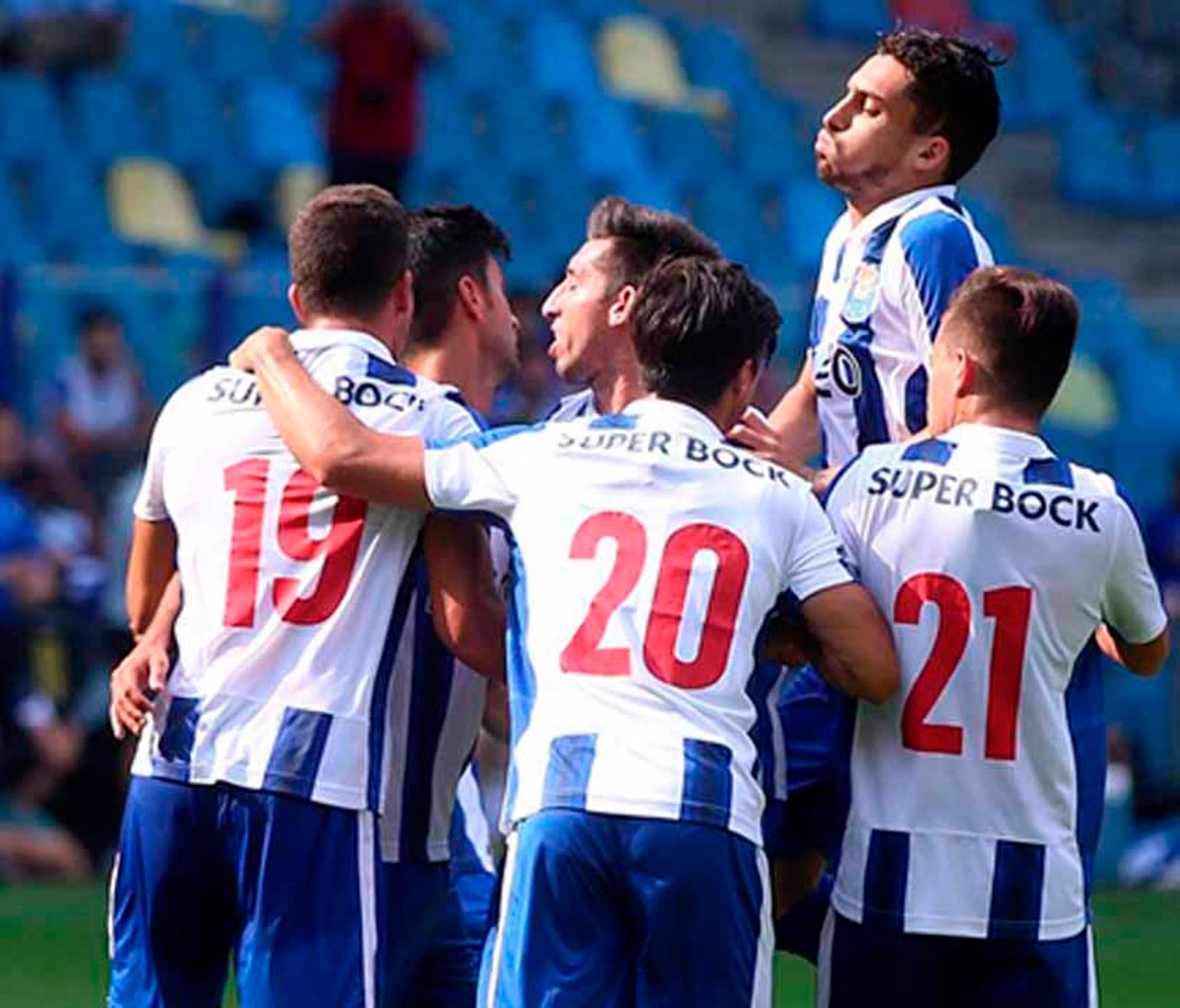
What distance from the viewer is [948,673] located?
5.57m

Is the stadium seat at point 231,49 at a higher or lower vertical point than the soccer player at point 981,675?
higher

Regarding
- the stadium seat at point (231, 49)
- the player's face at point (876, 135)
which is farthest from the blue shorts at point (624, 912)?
the stadium seat at point (231, 49)

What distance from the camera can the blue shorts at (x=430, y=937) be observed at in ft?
19.7

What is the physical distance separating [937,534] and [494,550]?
964mm

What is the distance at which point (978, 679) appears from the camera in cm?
557

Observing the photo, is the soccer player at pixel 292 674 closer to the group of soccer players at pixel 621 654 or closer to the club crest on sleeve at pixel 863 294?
the group of soccer players at pixel 621 654

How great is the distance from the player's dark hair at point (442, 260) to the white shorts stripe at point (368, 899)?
1167 mm

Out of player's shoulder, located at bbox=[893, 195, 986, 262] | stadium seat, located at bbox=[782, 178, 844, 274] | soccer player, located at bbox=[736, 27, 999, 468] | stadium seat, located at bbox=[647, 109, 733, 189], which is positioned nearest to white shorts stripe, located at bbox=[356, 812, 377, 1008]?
soccer player, located at bbox=[736, 27, 999, 468]

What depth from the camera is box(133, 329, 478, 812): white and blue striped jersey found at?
18.5 feet

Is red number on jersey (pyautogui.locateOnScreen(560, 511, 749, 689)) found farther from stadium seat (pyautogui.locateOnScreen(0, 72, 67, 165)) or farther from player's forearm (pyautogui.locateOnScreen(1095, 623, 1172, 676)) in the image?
stadium seat (pyautogui.locateOnScreen(0, 72, 67, 165))

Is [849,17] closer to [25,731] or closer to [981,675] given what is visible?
[25,731]

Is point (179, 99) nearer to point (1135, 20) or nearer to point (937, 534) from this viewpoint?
point (1135, 20)

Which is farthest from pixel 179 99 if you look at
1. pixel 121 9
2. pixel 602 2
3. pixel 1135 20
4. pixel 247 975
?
pixel 247 975

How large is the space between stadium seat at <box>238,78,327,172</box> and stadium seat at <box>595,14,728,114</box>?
3.20 metres
